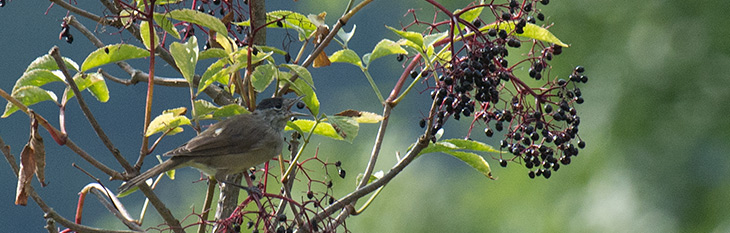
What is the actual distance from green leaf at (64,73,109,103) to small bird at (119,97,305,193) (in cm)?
17

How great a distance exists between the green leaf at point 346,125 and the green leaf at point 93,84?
1.00 feet

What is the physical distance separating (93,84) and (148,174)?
146 millimetres

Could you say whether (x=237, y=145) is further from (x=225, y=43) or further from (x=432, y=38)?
(x=432, y=38)

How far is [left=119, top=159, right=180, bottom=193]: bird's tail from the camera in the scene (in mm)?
942

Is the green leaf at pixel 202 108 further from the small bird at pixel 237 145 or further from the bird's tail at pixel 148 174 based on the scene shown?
the small bird at pixel 237 145

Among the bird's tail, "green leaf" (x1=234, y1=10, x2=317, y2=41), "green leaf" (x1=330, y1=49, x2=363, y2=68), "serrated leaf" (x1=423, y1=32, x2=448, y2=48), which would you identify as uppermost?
"green leaf" (x1=234, y1=10, x2=317, y2=41)

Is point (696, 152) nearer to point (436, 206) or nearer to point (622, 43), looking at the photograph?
point (622, 43)

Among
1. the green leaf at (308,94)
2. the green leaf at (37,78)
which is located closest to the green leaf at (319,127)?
the green leaf at (308,94)

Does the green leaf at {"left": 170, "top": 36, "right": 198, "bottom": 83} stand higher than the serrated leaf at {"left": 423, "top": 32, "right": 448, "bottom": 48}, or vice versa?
the serrated leaf at {"left": 423, "top": 32, "right": 448, "bottom": 48}

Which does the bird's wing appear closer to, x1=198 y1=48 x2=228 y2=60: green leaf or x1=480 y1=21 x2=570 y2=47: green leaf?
x1=198 y1=48 x2=228 y2=60: green leaf

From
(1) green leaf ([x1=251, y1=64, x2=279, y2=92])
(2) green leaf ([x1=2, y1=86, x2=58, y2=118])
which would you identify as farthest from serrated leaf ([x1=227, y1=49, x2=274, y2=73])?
(2) green leaf ([x1=2, y1=86, x2=58, y2=118])

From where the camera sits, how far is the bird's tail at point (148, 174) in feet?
3.09

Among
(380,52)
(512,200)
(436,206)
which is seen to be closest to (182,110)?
(380,52)

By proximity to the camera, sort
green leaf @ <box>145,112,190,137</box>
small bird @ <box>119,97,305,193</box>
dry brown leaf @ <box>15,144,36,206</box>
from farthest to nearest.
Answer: small bird @ <box>119,97,305,193</box>
green leaf @ <box>145,112,190,137</box>
dry brown leaf @ <box>15,144,36,206</box>
